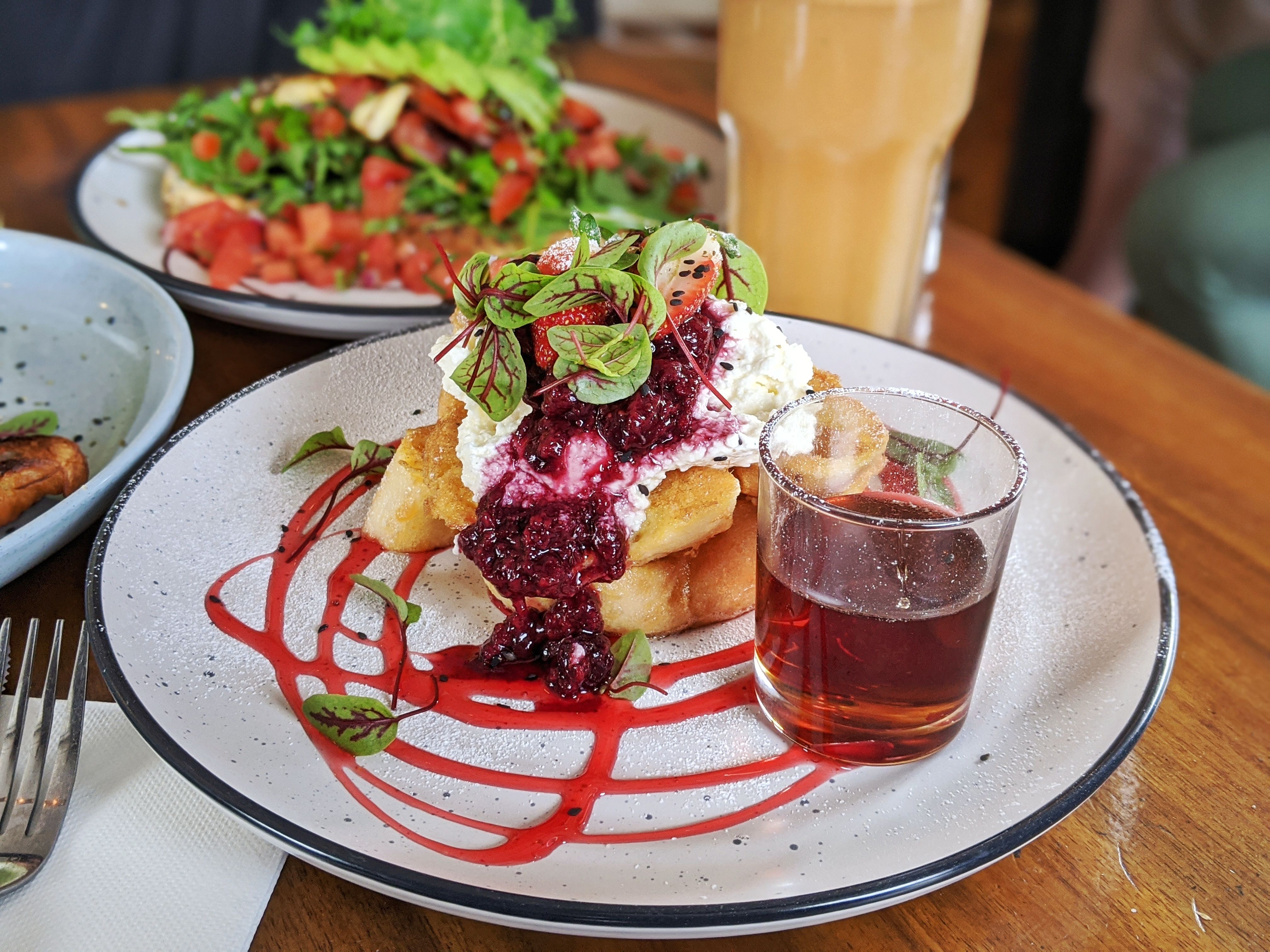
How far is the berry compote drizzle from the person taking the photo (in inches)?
46.9

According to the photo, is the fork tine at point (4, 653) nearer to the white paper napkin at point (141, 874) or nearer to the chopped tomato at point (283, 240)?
the white paper napkin at point (141, 874)

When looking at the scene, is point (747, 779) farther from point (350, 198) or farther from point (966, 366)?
point (350, 198)

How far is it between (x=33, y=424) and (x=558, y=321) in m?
0.94

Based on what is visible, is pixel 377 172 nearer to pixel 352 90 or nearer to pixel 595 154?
pixel 352 90

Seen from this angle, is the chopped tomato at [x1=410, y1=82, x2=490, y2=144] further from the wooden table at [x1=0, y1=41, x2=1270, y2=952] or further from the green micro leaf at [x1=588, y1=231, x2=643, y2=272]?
the green micro leaf at [x1=588, y1=231, x2=643, y2=272]

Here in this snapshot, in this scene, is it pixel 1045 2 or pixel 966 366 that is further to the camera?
pixel 1045 2

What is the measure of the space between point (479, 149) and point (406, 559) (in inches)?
63.8

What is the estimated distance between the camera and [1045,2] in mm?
4344

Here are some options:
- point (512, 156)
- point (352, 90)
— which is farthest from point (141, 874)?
point (352, 90)

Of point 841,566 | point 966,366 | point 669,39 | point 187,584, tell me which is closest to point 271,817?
point 187,584

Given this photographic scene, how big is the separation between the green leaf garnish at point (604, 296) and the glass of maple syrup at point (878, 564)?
0.61ft

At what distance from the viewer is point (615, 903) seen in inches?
34.4

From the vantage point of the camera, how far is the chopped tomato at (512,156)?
2639 mm

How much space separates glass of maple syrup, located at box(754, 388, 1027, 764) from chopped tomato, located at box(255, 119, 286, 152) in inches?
79.4
